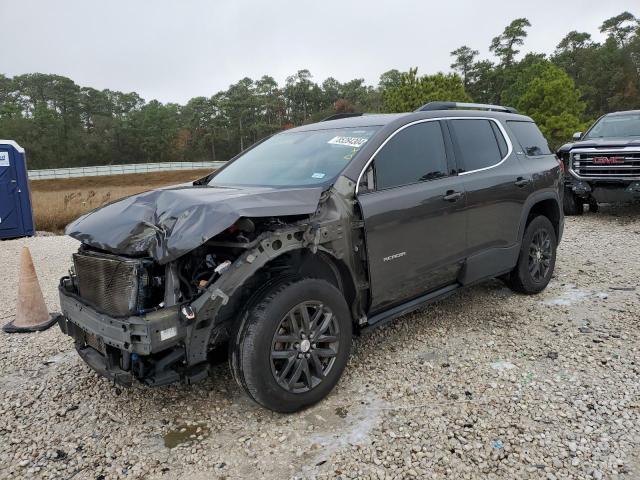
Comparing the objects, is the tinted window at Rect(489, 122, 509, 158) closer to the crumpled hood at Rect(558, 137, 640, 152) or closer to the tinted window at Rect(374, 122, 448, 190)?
the tinted window at Rect(374, 122, 448, 190)

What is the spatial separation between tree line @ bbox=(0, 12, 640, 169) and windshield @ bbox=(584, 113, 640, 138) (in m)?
28.6

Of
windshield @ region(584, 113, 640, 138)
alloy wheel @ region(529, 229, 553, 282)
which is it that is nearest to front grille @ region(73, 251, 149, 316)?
alloy wheel @ region(529, 229, 553, 282)

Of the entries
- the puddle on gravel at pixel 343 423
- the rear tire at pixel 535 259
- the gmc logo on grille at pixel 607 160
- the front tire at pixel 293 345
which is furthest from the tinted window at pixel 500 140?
the gmc logo on grille at pixel 607 160

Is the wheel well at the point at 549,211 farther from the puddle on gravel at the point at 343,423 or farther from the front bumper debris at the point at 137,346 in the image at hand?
the front bumper debris at the point at 137,346

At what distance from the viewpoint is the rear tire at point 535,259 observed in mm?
4824

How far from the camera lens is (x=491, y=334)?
412cm

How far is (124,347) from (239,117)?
78.8m

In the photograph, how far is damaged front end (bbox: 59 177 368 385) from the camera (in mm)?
2615

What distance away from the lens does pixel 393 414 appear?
299cm

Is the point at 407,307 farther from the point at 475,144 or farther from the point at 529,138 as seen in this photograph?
the point at 529,138

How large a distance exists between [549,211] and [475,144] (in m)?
1.54

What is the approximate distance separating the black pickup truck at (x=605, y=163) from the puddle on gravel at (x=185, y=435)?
8601 millimetres

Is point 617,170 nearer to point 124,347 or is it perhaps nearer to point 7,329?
point 124,347

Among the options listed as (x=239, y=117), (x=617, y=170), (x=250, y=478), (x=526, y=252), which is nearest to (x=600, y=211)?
(x=617, y=170)
